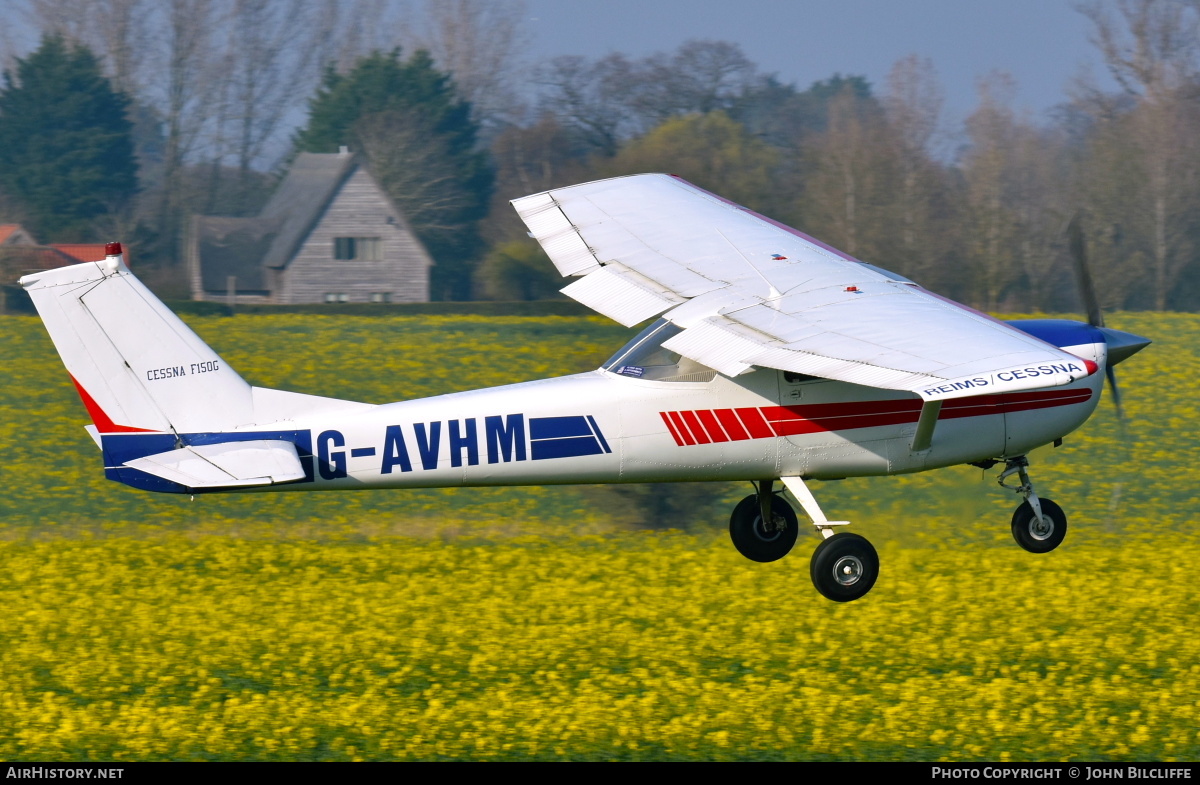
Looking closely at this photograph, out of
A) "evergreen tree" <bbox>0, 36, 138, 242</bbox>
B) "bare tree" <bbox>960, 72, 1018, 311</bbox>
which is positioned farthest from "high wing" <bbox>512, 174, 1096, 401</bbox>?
"evergreen tree" <bbox>0, 36, 138, 242</bbox>

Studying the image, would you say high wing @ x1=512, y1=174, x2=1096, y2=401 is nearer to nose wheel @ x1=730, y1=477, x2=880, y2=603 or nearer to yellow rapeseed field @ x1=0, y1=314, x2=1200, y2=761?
nose wheel @ x1=730, y1=477, x2=880, y2=603

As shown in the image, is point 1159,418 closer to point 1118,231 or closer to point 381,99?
point 1118,231

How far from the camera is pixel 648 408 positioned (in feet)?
40.2

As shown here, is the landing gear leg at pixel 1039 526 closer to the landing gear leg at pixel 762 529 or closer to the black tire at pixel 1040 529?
the black tire at pixel 1040 529

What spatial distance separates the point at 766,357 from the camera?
11.0m

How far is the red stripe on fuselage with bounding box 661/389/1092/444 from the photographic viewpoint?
40.1 ft

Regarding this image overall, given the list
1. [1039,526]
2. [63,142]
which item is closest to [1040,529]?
[1039,526]

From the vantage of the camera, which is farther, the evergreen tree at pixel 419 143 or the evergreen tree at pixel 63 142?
the evergreen tree at pixel 63 142

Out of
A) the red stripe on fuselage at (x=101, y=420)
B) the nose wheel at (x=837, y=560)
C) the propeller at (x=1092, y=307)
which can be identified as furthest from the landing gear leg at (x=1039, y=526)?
the red stripe on fuselage at (x=101, y=420)

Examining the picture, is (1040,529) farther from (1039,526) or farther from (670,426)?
(670,426)

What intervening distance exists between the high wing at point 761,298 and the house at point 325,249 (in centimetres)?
3539

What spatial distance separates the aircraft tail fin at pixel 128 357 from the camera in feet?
37.5

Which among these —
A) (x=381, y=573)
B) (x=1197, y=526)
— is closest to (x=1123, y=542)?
(x=1197, y=526)

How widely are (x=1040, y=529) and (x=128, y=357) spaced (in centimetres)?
897
